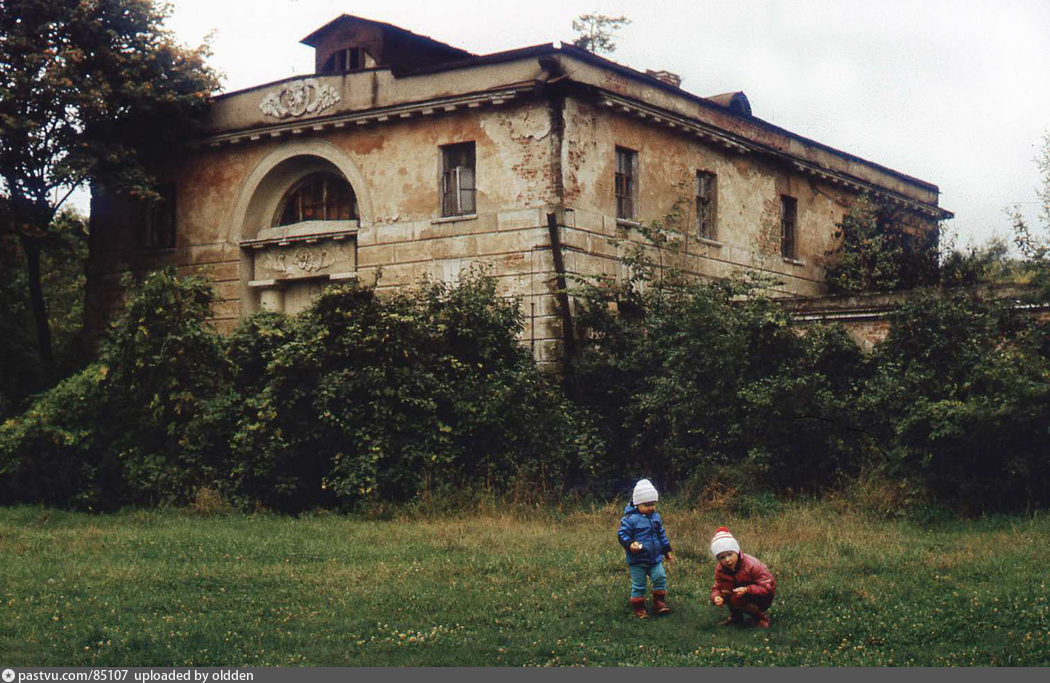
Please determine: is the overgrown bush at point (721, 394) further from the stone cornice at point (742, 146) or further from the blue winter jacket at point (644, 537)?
the blue winter jacket at point (644, 537)

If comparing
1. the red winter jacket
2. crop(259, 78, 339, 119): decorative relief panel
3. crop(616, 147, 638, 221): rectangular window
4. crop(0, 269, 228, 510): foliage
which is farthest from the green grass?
crop(259, 78, 339, 119): decorative relief panel

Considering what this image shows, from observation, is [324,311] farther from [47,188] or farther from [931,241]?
[931,241]

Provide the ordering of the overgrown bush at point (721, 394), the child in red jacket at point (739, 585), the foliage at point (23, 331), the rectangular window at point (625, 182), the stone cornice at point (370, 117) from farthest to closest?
the foliage at point (23, 331) < the rectangular window at point (625, 182) < the stone cornice at point (370, 117) < the overgrown bush at point (721, 394) < the child in red jacket at point (739, 585)

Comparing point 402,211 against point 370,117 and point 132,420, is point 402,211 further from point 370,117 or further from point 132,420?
point 132,420

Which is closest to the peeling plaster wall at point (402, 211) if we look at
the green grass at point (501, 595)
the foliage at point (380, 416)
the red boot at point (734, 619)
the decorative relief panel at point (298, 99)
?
the decorative relief panel at point (298, 99)

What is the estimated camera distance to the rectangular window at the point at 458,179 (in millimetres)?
25109

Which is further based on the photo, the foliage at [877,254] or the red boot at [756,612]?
the foliage at [877,254]

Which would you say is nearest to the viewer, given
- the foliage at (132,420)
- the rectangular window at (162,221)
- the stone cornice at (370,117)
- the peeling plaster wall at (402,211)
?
the foliage at (132,420)

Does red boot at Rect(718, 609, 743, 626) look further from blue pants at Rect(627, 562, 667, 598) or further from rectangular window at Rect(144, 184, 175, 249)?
rectangular window at Rect(144, 184, 175, 249)

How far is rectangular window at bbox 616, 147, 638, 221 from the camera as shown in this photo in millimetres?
25531

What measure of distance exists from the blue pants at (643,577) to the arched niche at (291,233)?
16.4 metres

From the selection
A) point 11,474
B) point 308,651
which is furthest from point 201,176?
point 308,651

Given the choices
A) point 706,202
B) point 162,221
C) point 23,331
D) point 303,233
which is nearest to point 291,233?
point 303,233

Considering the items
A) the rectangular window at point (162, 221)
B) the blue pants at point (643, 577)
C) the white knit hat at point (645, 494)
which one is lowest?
the blue pants at point (643, 577)
